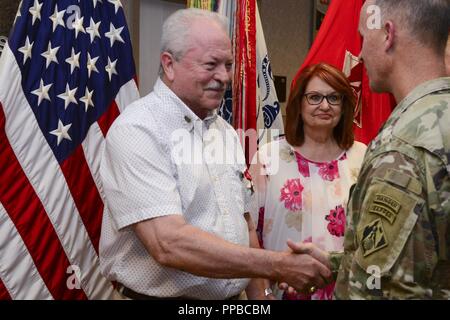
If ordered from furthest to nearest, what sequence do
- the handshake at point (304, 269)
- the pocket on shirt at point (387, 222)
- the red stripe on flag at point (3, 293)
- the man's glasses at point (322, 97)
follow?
the man's glasses at point (322, 97) → the red stripe on flag at point (3, 293) → the handshake at point (304, 269) → the pocket on shirt at point (387, 222)

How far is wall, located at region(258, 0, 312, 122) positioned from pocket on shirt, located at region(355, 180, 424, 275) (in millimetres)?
3373

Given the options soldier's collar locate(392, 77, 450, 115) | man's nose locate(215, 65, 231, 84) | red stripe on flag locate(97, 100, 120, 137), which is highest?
soldier's collar locate(392, 77, 450, 115)

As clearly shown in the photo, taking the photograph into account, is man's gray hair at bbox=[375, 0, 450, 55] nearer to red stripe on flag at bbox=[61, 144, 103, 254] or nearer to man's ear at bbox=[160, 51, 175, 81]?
man's ear at bbox=[160, 51, 175, 81]

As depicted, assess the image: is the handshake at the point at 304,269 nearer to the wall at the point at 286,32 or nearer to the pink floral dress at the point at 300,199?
the pink floral dress at the point at 300,199

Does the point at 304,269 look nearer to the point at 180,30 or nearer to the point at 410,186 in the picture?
the point at 410,186

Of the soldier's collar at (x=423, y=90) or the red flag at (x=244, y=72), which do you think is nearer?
the soldier's collar at (x=423, y=90)

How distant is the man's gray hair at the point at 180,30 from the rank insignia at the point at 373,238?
98 cm

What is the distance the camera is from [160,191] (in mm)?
1795

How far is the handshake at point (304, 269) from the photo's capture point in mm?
1903

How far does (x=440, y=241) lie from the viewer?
126 centimetres

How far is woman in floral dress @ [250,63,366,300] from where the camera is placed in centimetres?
248

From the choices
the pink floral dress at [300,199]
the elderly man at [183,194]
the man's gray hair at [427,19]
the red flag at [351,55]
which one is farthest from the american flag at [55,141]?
the man's gray hair at [427,19]

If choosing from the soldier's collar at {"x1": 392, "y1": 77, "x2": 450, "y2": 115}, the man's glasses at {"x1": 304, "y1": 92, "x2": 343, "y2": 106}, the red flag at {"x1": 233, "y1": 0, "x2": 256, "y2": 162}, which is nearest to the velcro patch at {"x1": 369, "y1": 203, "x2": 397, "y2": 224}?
the soldier's collar at {"x1": 392, "y1": 77, "x2": 450, "y2": 115}

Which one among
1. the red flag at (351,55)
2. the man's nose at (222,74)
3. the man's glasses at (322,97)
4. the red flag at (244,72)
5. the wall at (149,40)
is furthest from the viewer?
the wall at (149,40)
